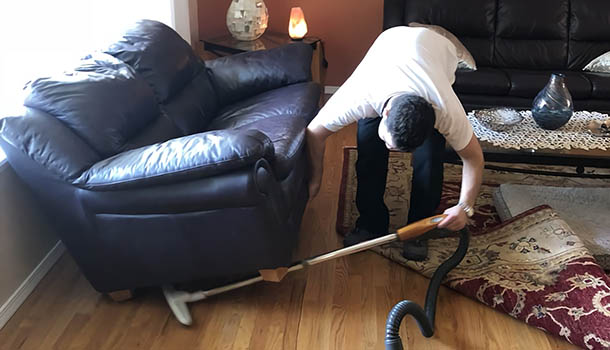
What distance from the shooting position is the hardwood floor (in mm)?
1865

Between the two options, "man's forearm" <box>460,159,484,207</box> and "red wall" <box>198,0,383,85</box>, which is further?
"red wall" <box>198,0,383,85</box>

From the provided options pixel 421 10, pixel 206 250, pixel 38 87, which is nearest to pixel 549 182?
pixel 421 10

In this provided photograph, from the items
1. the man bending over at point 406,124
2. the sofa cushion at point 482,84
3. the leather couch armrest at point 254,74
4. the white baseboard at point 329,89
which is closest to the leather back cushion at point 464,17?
the sofa cushion at point 482,84

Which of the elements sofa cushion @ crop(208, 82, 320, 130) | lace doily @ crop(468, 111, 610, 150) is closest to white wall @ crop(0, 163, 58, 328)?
sofa cushion @ crop(208, 82, 320, 130)

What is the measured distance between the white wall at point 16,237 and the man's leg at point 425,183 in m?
1.44

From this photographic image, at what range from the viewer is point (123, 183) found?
1696 millimetres

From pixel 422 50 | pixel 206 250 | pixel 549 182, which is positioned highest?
pixel 422 50

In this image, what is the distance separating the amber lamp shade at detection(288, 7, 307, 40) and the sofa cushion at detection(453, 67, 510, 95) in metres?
1.09

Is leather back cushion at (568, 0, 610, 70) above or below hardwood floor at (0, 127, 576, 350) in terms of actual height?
above

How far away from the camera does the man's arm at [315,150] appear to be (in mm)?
2145

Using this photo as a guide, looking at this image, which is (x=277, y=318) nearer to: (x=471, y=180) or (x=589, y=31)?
(x=471, y=180)

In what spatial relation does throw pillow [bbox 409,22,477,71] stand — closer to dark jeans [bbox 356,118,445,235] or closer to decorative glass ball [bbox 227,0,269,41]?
decorative glass ball [bbox 227,0,269,41]

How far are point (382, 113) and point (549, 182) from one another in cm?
149

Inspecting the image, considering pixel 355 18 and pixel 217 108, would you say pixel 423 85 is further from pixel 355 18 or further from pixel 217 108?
pixel 355 18
